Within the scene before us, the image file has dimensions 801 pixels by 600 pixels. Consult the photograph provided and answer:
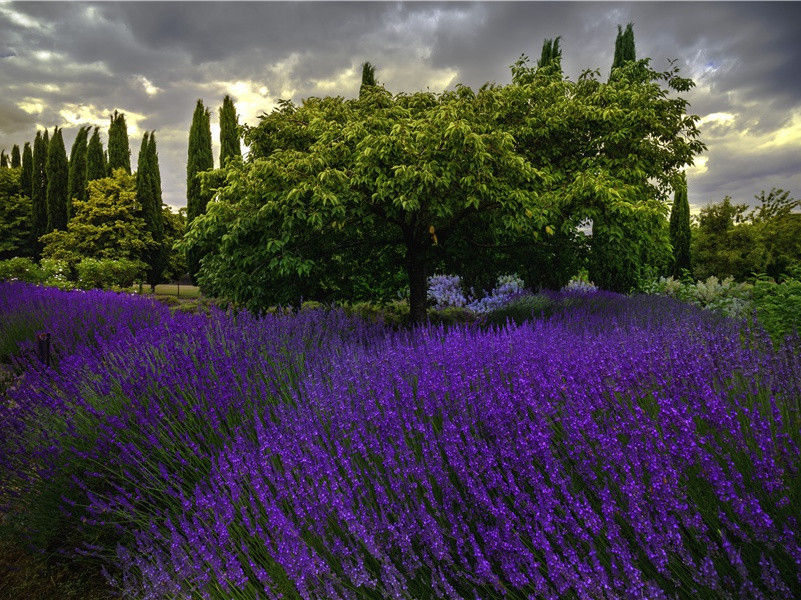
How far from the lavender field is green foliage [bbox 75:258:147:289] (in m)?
14.7

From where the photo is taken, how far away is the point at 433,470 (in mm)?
1989

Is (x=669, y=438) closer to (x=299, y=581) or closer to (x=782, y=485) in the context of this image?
(x=782, y=485)

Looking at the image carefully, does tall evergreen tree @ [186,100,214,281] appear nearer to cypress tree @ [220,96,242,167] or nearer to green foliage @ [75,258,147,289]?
cypress tree @ [220,96,242,167]

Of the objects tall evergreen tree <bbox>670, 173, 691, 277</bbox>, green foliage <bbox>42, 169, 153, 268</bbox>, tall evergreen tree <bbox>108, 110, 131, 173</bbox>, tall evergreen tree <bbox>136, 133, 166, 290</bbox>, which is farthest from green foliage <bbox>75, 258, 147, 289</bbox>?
tall evergreen tree <bbox>670, 173, 691, 277</bbox>

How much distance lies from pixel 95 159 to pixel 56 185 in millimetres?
4919

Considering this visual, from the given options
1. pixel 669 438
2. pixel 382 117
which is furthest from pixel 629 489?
pixel 382 117

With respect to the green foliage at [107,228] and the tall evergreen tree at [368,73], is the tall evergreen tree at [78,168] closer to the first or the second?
the green foliage at [107,228]

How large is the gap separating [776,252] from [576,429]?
21157mm

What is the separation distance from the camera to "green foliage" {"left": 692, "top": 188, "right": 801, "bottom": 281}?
18766 mm

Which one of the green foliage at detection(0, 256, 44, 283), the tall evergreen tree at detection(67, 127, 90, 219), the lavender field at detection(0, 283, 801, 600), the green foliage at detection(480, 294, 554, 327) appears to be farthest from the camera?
the tall evergreen tree at detection(67, 127, 90, 219)

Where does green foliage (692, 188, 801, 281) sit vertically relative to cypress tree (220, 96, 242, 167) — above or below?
below

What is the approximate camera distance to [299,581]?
5.39 feet

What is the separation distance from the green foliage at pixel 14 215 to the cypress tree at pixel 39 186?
79.4 inches

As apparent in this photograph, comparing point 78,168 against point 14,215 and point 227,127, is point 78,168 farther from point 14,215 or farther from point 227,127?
point 227,127
